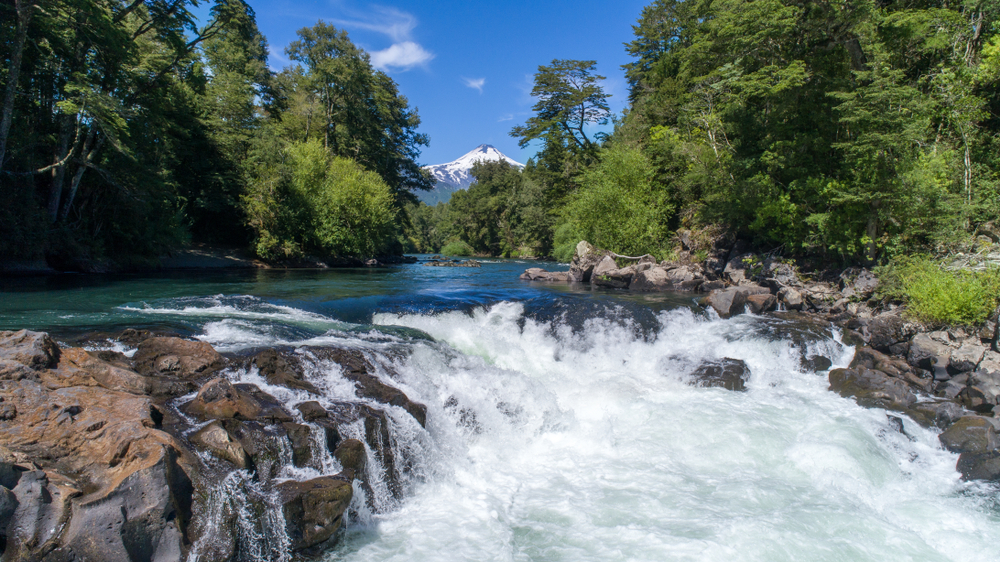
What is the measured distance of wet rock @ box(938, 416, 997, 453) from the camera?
700 cm

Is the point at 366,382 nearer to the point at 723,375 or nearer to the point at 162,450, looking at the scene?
the point at 162,450

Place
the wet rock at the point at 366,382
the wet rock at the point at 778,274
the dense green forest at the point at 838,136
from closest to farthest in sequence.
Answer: the wet rock at the point at 366,382
the dense green forest at the point at 838,136
the wet rock at the point at 778,274

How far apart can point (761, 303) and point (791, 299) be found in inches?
46.1

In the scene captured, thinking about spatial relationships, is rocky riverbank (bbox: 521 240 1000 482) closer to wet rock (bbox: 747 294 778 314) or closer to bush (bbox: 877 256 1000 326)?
wet rock (bbox: 747 294 778 314)

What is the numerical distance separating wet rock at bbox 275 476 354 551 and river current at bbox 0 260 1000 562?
14.3 inches

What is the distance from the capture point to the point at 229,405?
5379 millimetres

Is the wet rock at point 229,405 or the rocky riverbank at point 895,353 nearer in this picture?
the wet rock at point 229,405

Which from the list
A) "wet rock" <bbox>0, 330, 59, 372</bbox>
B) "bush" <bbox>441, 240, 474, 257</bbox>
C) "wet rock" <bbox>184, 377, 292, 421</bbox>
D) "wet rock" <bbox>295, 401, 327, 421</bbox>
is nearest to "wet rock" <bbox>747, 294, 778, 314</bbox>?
"wet rock" <bbox>295, 401, 327, 421</bbox>

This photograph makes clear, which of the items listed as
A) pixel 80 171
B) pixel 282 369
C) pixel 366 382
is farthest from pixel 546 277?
pixel 80 171

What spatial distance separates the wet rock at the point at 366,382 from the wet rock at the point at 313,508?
1.79 metres

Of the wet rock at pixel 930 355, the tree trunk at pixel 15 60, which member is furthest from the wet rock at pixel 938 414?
the tree trunk at pixel 15 60

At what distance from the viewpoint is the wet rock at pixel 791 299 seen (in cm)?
1431

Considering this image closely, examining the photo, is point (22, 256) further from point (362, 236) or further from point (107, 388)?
point (107, 388)

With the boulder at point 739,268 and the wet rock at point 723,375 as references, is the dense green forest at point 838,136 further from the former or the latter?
the wet rock at point 723,375
